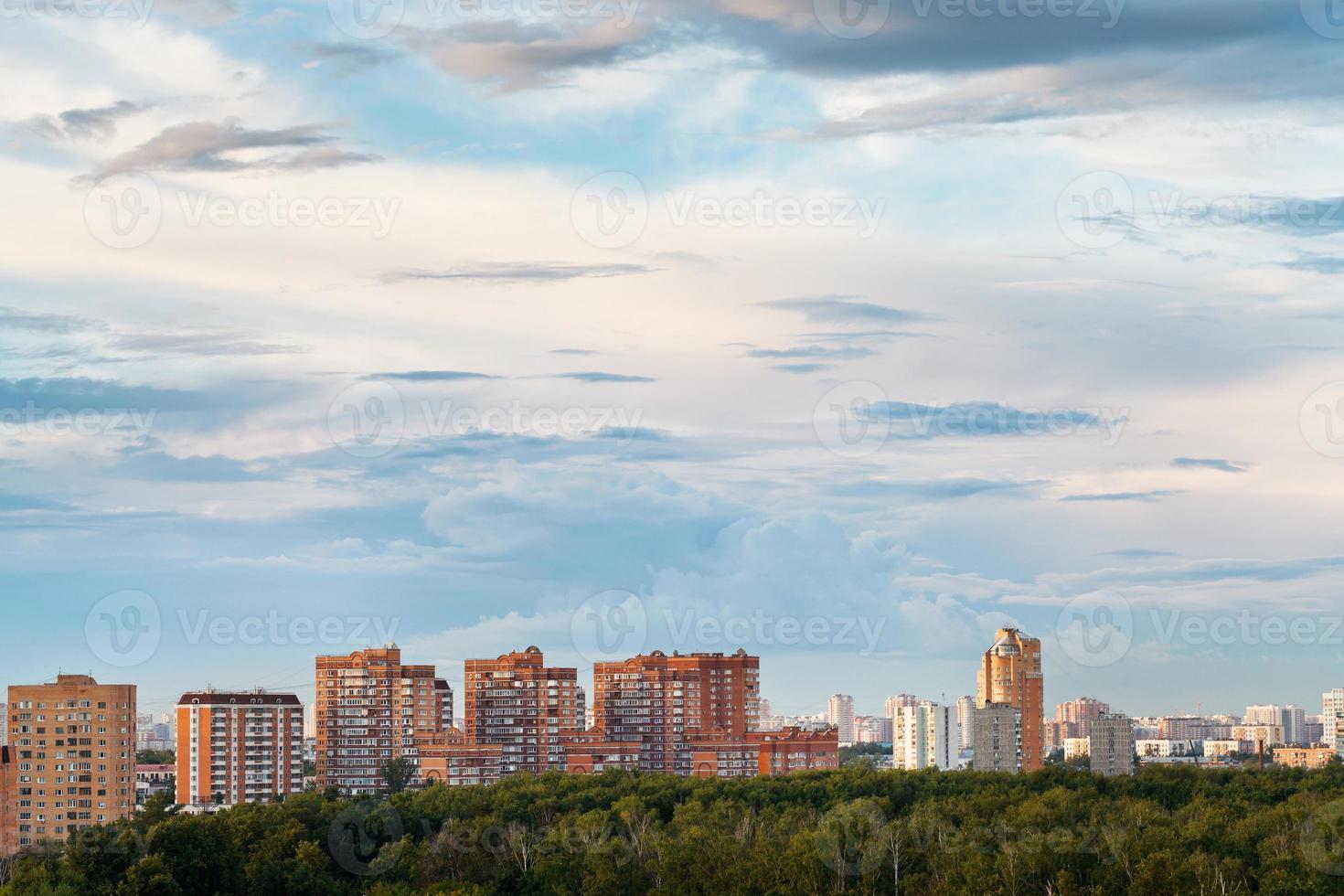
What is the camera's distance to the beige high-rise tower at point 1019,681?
227ft

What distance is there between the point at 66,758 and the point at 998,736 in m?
35.1

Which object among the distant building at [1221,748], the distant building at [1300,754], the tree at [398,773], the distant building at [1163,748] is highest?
the tree at [398,773]

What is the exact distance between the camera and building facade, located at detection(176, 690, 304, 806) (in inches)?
2327

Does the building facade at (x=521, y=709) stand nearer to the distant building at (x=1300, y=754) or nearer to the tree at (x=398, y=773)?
the tree at (x=398, y=773)

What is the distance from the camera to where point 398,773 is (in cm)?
6325

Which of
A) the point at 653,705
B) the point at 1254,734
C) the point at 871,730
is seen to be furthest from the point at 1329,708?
the point at 653,705

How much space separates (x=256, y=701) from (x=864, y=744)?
243 feet

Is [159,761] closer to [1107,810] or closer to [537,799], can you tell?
[537,799]

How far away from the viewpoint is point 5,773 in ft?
164

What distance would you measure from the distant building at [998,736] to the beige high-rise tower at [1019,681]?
44cm

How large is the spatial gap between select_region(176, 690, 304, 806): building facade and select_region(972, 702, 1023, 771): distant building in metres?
26.4

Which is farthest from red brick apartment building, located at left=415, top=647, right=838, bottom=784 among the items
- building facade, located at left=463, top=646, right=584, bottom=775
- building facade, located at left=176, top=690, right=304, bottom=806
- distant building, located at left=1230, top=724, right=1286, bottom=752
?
distant building, located at left=1230, top=724, right=1286, bottom=752

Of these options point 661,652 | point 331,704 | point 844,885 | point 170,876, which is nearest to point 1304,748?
point 661,652

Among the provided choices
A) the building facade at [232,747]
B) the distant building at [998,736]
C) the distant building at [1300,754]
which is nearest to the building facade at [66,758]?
the building facade at [232,747]
